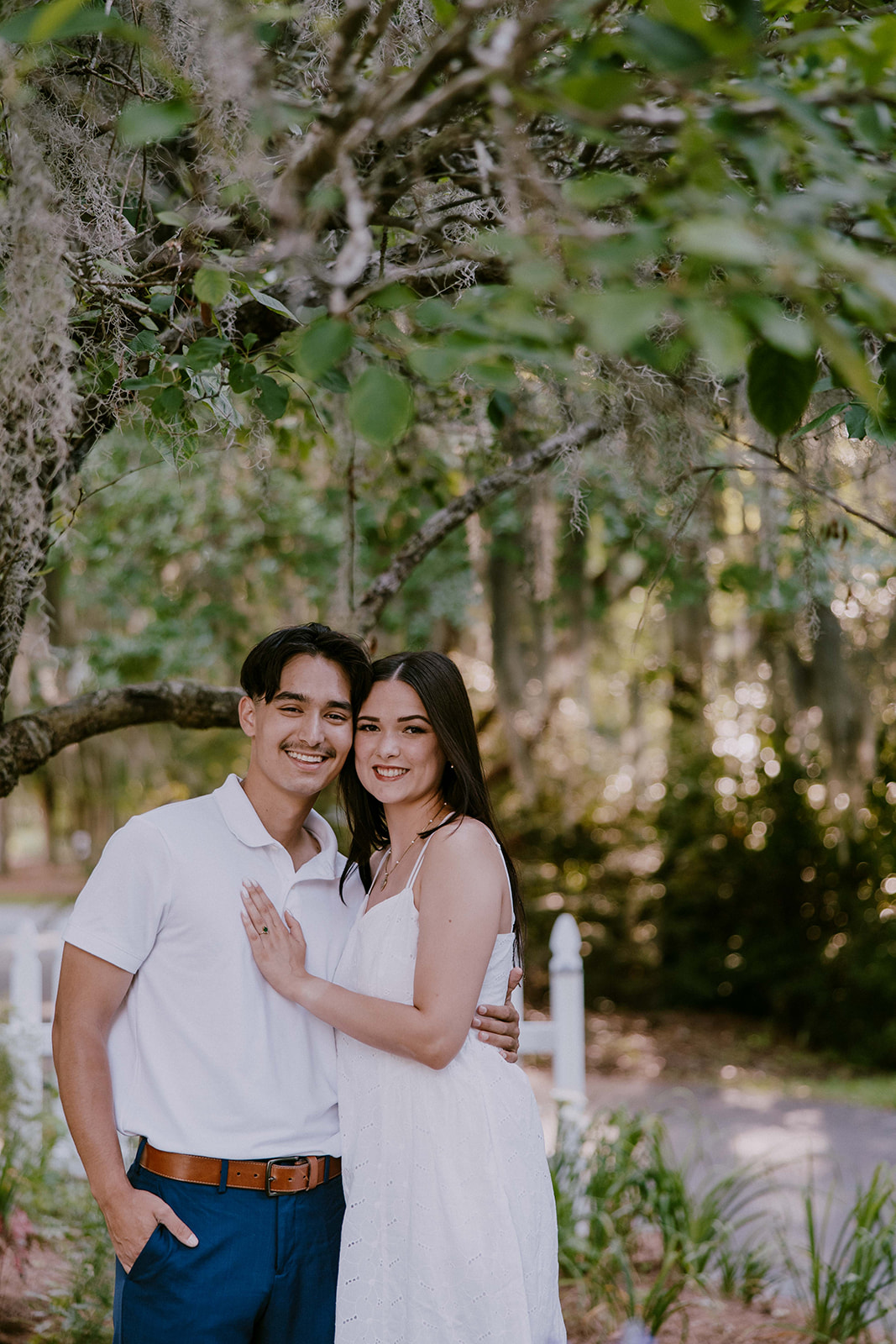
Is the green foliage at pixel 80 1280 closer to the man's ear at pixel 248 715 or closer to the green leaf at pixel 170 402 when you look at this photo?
the man's ear at pixel 248 715

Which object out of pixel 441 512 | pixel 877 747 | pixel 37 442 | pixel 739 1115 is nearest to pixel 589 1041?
pixel 739 1115

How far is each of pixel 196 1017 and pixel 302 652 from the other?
0.68 meters

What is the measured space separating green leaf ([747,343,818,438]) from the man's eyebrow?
114cm

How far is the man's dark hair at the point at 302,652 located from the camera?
6.70 ft

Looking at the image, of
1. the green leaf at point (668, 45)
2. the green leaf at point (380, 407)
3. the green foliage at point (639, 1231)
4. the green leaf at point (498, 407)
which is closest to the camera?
the green leaf at point (668, 45)

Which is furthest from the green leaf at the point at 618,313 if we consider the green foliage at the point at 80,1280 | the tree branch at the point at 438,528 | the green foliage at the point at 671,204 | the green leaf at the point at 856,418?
the green foliage at the point at 80,1280

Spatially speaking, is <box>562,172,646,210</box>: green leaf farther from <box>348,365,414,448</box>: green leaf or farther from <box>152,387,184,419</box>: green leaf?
<box>152,387,184,419</box>: green leaf

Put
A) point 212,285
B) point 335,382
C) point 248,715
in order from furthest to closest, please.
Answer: point 248,715, point 335,382, point 212,285

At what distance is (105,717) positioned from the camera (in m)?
2.36

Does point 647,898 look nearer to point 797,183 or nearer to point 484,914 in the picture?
point 484,914

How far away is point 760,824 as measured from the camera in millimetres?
8539

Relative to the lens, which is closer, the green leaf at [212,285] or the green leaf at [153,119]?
the green leaf at [153,119]

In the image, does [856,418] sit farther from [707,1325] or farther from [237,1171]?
[707,1325]

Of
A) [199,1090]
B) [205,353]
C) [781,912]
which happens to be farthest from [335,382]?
[781,912]
